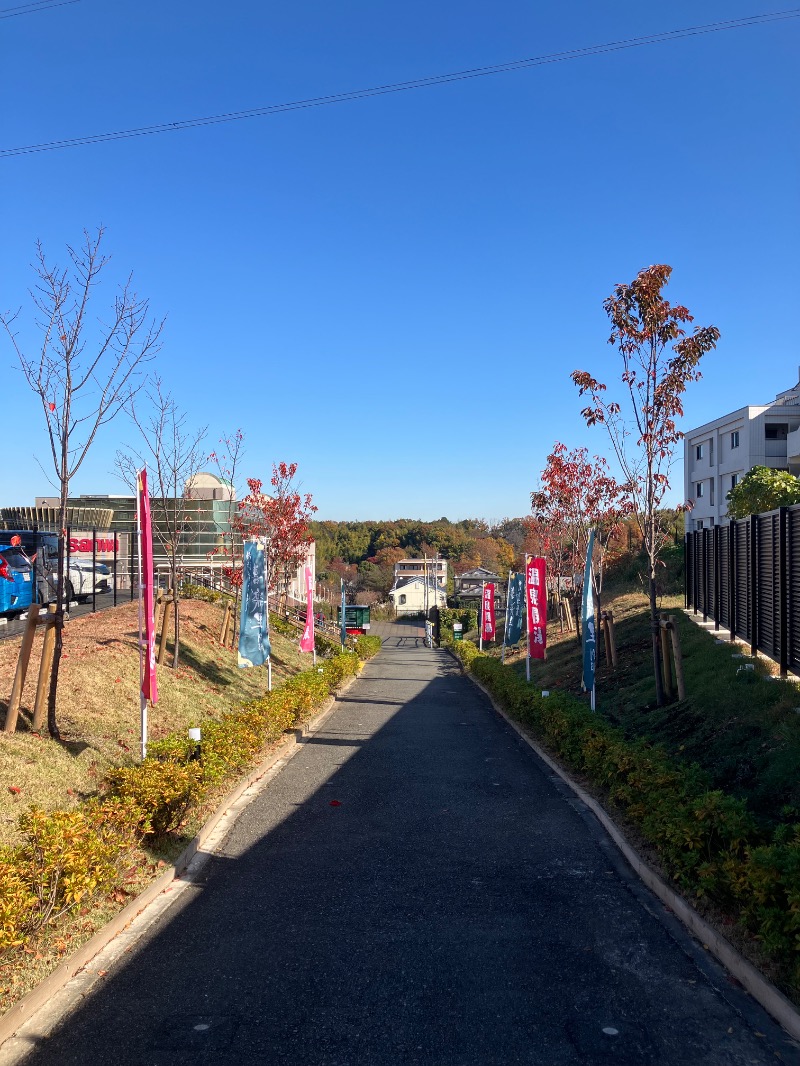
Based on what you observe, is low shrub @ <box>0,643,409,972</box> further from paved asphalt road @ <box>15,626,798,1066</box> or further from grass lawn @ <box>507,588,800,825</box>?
grass lawn @ <box>507,588,800,825</box>

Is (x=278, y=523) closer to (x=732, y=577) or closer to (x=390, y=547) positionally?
(x=732, y=577)

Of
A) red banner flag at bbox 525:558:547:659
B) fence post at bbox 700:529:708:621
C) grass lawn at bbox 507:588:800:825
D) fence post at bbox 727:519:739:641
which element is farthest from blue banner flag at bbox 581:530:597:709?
fence post at bbox 700:529:708:621

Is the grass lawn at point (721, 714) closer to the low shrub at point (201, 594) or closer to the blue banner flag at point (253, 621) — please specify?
the blue banner flag at point (253, 621)

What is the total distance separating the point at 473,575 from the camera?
78.9 metres

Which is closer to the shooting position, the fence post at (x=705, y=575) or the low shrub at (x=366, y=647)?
the fence post at (x=705, y=575)

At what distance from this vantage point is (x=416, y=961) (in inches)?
191

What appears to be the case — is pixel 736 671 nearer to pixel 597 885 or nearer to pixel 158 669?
pixel 597 885

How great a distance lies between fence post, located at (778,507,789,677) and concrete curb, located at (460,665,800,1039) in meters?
2.90

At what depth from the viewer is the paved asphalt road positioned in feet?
12.9

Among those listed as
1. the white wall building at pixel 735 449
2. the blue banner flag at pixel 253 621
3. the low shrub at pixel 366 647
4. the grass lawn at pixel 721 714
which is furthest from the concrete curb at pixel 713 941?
the white wall building at pixel 735 449

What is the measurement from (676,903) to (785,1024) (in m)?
1.61

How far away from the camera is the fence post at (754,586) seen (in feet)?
36.9

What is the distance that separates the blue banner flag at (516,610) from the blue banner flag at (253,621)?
9.09 meters

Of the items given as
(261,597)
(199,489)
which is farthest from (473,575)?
(261,597)
